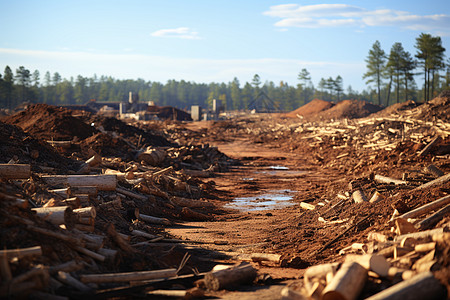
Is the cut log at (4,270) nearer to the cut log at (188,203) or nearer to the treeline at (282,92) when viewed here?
the cut log at (188,203)

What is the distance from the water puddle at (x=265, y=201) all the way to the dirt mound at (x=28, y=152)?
16.7ft

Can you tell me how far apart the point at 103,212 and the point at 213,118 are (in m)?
53.4

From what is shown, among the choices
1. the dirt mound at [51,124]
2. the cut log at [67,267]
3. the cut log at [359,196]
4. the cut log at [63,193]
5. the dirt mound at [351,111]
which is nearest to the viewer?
the cut log at [67,267]

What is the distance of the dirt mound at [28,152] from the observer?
12344 mm

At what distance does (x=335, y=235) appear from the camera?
891cm

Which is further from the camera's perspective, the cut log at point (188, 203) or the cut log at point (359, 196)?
the cut log at point (188, 203)

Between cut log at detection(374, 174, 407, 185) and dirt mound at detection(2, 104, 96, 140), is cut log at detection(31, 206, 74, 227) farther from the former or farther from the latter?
dirt mound at detection(2, 104, 96, 140)

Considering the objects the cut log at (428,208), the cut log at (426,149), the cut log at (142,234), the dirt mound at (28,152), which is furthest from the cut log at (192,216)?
the cut log at (426,149)

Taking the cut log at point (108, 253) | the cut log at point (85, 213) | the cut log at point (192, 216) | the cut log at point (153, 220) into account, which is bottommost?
the cut log at point (192, 216)

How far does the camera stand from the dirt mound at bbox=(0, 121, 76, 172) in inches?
486

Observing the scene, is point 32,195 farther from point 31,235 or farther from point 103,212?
point 31,235

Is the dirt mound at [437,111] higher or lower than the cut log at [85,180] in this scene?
higher

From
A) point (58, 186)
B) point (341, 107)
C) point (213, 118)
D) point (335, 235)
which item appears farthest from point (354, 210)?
point (213, 118)

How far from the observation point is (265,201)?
15172mm
